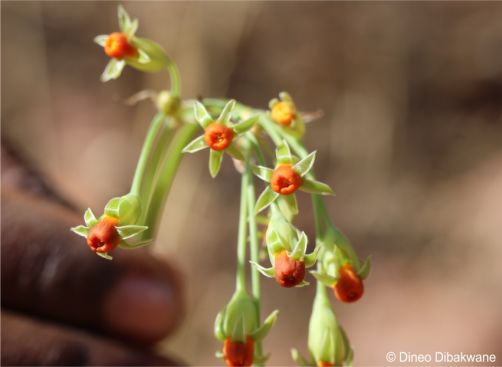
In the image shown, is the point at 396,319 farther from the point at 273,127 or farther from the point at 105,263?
the point at 273,127

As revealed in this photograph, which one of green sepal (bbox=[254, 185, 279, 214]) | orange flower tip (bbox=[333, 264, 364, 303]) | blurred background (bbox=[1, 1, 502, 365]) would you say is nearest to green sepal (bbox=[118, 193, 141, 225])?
green sepal (bbox=[254, 185, 279, 214])

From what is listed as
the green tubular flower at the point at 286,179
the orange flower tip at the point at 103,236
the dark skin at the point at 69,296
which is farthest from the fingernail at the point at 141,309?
the green tubular flower at the point at 286,179

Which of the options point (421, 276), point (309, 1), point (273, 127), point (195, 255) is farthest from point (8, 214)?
point (309, 1)

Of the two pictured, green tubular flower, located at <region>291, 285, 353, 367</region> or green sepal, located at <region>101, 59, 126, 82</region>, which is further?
green sepal, located at <region>101, 59, 126, 82</region>

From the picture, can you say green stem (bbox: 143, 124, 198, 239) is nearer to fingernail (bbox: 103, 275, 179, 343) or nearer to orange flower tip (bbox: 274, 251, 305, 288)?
orange flower tip (bbox: 274, 251, 305, 288)

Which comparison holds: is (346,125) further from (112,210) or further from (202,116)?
(112,210)

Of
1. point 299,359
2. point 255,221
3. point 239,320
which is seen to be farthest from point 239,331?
point 255,221

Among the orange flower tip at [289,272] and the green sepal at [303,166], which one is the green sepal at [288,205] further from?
the orange flower tip at [289,272]
